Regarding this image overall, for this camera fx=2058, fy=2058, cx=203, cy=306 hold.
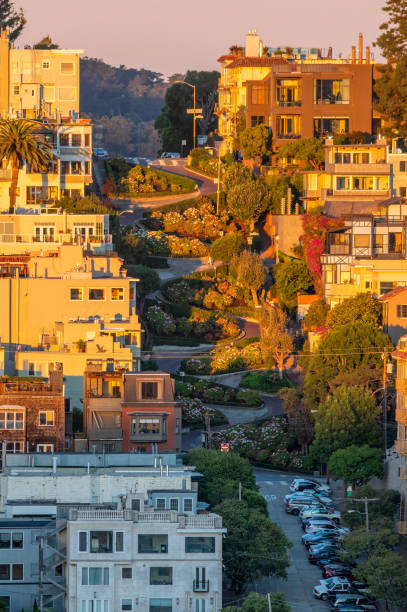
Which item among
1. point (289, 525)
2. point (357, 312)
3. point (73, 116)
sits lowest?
point (289, 525)

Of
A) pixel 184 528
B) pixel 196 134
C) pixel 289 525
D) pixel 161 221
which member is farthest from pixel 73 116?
pixel 184 528

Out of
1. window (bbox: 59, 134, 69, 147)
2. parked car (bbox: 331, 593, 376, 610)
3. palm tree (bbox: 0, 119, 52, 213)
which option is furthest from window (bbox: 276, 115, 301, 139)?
parked car (bbox: 331, 593, 376, 610)

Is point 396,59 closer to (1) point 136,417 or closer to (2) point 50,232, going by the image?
(1) point 136,417

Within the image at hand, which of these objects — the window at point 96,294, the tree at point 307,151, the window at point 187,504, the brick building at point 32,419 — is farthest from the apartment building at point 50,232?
the window at point 187,504

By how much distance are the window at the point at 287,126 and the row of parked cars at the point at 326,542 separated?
5079 centimetres

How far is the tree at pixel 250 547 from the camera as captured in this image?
85.8 meters

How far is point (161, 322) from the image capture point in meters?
129

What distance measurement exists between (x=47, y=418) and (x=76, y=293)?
21.0 meters

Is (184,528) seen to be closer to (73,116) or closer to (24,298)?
(24,298)

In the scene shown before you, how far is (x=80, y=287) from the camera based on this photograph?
400ft

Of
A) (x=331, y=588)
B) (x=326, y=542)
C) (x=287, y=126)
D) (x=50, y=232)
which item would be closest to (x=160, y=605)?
(x=331, y=588)

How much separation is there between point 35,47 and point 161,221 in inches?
1625

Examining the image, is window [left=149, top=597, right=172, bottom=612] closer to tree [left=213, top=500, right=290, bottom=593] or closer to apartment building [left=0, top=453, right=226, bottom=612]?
apartment building [left=0, top=453, right=226, bottom=612]

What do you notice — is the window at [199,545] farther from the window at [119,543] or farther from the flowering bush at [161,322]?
the flowering bush at [161,322]
